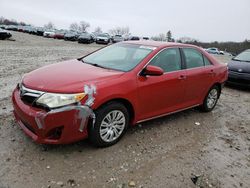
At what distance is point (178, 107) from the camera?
4988mm

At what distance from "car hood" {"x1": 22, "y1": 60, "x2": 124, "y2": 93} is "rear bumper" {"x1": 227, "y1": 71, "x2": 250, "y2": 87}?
20.3 ft

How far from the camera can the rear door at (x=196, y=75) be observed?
507cm

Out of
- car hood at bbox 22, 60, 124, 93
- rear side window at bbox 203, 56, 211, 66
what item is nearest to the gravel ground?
car hood at bbox 22, 60, 124, 93

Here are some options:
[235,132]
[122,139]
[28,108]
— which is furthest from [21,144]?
[235,132]

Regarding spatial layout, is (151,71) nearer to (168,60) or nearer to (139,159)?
(168,60)

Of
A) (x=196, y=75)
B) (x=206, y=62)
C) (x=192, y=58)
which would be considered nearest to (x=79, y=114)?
(x=196, y=75)

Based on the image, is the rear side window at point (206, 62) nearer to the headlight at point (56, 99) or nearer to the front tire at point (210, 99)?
the front tire at point (210, 99)

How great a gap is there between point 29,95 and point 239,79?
745 cm

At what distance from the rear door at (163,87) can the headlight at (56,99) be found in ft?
Answer: 3.86

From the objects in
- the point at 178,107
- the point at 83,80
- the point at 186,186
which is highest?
the point at 83,80

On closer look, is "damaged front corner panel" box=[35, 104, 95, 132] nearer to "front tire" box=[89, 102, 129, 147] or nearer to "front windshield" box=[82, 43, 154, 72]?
"front tire" box=[89, 102, 129, 147]

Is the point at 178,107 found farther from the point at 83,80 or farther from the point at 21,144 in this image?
the point at 21,144

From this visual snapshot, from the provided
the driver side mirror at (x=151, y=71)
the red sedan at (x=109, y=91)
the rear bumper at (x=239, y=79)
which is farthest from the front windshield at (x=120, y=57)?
the rear bumper at (x=239, y=79)

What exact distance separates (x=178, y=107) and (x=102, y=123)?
191 centimetres
